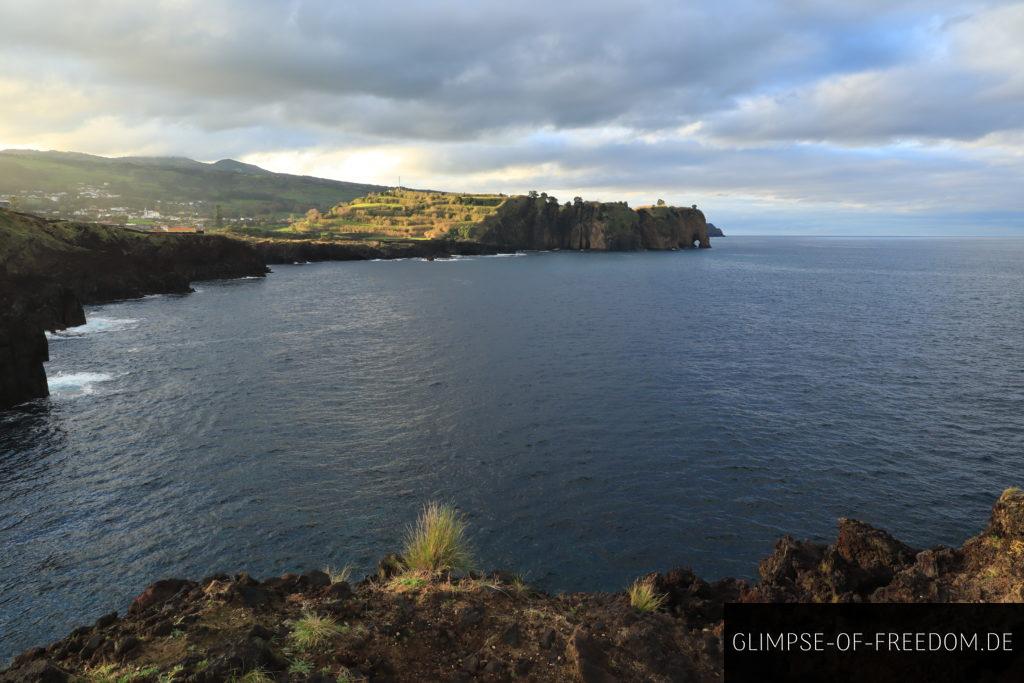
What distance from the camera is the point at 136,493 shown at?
25328mm

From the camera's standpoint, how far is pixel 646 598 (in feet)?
42.8

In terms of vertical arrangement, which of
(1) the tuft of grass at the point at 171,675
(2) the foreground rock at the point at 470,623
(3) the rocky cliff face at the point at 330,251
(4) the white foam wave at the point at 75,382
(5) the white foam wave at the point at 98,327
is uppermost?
(3) the rocky cliff face at the point at 330,251

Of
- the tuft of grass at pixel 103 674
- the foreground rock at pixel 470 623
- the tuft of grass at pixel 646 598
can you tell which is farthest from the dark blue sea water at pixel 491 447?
the tuft of grass at pixel 103 674

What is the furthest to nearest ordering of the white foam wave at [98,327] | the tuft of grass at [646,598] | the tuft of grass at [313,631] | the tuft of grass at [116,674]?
the white foam wave at [98,327] < the tuft of grass at [646,598] < the tuft of grass at [313,631] < the tuft of grass at [116,674]

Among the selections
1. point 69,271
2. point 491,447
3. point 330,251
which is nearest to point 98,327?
point 69,271

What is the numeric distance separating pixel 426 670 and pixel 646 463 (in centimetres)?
2160

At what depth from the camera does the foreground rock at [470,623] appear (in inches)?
372

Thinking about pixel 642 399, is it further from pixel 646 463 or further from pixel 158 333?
pixel 158 333

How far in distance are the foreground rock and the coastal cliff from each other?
35420 mm

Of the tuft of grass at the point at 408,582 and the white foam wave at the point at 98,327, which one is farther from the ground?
the tuft of grass at the point at 408,582

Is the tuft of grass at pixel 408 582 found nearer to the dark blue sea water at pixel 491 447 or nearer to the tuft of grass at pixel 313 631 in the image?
the tuft of grass at pixel 313 631

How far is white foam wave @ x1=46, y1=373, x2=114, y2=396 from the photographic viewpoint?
129ft

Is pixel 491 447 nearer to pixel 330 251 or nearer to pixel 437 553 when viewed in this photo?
pixel 437 553

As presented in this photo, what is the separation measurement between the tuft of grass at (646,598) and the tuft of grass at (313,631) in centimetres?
705
